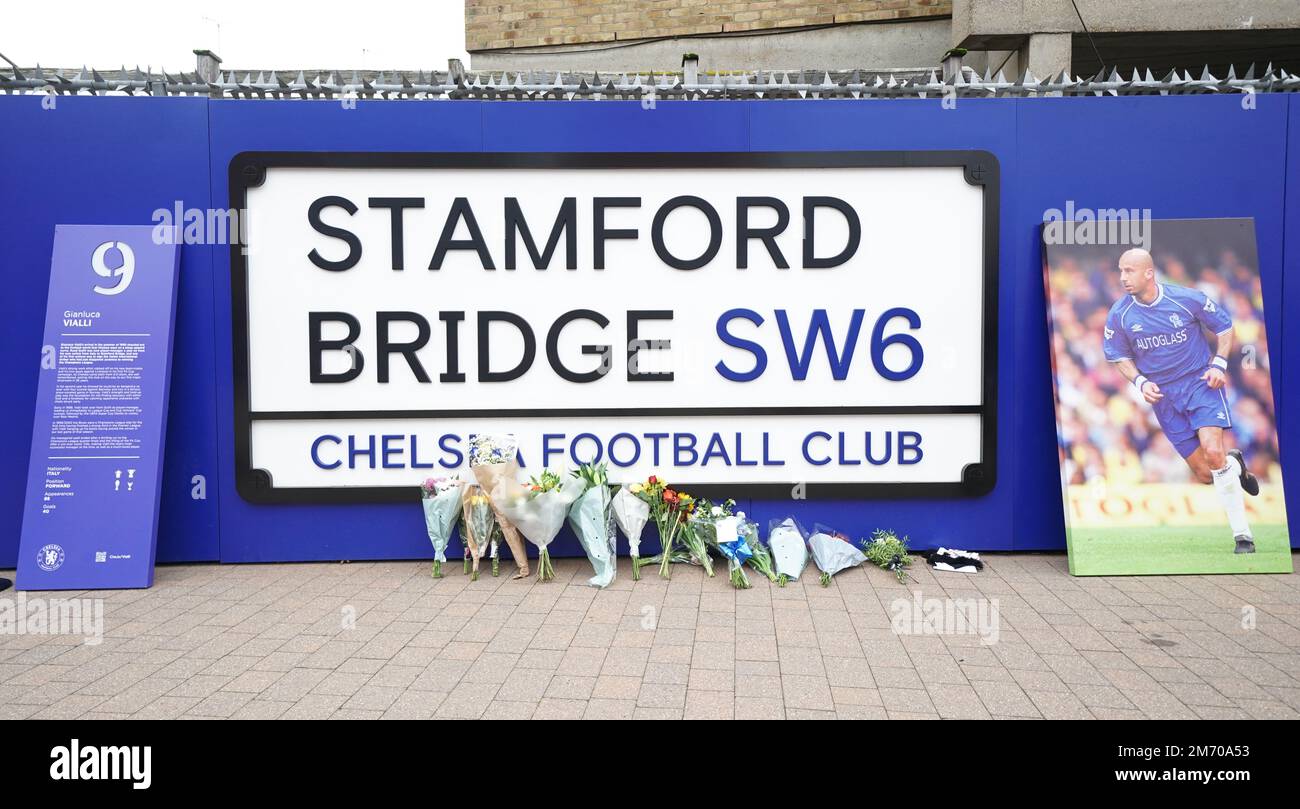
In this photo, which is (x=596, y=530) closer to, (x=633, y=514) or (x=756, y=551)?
(x=633, y=514)

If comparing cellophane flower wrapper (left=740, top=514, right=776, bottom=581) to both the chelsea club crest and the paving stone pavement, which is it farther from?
the chelsea club crest

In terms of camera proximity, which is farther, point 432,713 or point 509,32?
point 509,32

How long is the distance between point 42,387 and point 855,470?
16.7ft

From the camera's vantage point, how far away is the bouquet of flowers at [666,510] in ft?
16.9

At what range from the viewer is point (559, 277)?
5395 mm

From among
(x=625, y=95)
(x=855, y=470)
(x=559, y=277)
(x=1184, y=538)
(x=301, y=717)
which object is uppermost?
(x=625, y=95)

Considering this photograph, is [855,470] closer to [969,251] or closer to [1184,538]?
[969,251]

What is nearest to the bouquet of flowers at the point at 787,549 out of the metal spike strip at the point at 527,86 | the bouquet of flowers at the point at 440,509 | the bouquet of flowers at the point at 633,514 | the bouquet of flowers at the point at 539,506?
the bouquet of flowers at the point at 633,514

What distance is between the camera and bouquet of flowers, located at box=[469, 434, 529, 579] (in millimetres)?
4941

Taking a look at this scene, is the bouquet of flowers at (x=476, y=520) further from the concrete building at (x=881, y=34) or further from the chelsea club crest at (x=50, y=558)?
the concrete building at (x=881, y=34)

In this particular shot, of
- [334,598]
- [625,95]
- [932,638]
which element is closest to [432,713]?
[334,598]

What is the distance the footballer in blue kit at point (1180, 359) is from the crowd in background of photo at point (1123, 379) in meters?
0.06

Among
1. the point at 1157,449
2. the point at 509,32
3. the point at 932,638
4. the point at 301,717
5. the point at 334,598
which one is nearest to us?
the point at 301,717

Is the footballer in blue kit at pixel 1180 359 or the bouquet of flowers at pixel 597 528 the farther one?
the footballer in blue kit at pixel 1180 359
